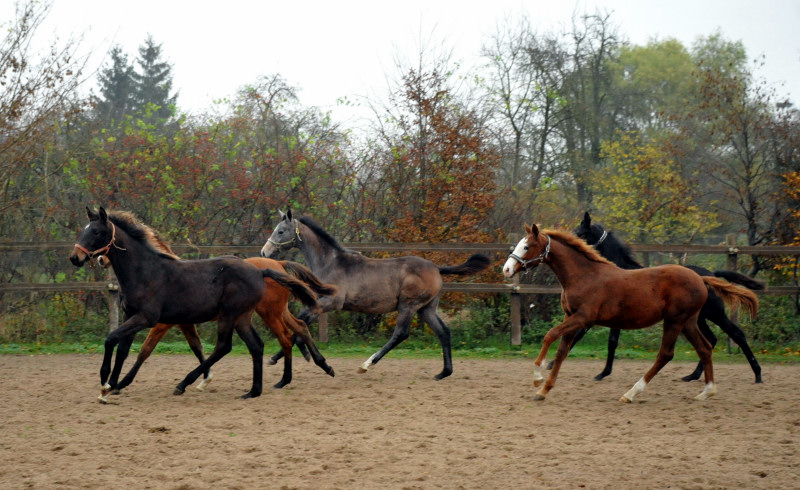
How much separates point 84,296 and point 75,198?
6.19ft

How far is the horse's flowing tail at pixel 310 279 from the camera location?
319 inches

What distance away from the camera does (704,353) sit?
7406 mm

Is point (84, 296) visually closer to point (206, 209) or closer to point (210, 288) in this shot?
point (206, 209)

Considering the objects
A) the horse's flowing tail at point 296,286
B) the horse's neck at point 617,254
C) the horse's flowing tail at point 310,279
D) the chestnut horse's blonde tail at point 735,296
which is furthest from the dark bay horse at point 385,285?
the chestnut horse's blonde tail at point 735,296

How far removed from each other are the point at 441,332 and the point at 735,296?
3.23 metres

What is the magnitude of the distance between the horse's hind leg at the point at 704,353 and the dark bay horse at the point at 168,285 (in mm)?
3878

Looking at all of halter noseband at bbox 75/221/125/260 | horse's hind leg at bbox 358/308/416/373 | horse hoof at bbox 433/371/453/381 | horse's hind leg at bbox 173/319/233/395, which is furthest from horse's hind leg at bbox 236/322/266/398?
horse hoof at bbox 433/371/453/381

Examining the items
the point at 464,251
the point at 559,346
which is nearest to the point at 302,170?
the point at 464,251

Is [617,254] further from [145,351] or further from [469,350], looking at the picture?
[145,351]

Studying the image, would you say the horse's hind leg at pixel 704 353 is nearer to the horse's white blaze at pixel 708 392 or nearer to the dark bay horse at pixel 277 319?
the horse's white blaze at pixel 708 392

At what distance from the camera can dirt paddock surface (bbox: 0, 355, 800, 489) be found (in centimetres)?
464

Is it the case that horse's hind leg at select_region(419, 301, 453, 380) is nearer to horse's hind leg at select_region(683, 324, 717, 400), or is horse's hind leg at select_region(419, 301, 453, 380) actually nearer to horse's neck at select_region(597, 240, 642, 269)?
horse's neck at select_region(597, 240, 642, 269)

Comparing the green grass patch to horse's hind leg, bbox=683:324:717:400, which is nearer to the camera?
horse's hind leg, bbox=683:324:717:400

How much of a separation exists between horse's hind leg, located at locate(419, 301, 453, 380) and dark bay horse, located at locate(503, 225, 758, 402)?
156 cm
